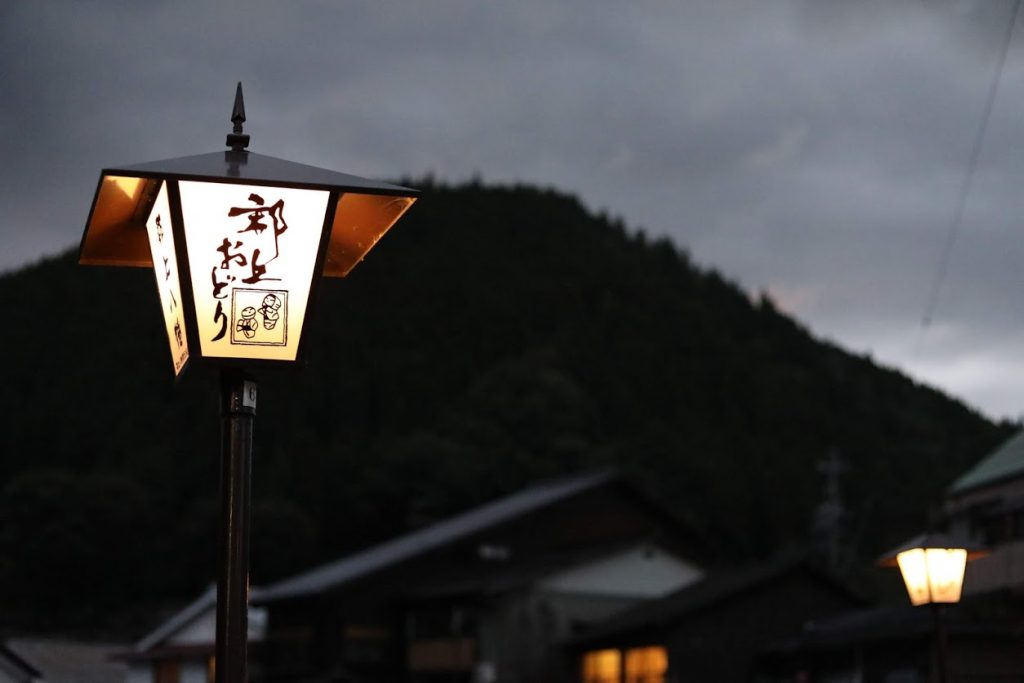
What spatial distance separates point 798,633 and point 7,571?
32.0m

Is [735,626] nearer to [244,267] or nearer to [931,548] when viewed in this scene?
[931,548]

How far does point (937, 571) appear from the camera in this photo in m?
10.9

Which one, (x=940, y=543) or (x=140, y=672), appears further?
(x=140, y=672)

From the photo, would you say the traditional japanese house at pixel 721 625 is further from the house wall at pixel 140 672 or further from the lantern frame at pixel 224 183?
the lantern frame at pixel 224 183

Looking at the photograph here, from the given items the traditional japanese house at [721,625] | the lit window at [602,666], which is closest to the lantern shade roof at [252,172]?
the traditional japanese house at [721,625]

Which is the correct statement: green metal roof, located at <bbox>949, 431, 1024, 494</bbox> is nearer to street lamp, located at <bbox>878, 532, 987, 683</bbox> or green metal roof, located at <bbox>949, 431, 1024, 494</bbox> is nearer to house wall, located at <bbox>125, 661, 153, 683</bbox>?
street lamp, located at <bbox>878, 532, 987, 683</bbox>

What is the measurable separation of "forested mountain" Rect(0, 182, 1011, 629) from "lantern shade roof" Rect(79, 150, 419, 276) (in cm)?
3742

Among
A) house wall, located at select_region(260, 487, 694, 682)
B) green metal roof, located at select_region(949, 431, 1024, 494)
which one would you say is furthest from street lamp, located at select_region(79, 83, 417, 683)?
house wall, located at select_region(260, 487, 694, 682)

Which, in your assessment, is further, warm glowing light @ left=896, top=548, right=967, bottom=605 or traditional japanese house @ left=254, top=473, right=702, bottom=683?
traditional japanese house @ left=254, top=473, right=702, bottom=683

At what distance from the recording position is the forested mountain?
52.7 m

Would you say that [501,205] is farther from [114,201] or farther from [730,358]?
[114,201]

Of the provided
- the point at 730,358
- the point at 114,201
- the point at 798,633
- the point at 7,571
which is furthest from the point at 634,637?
the point at 730,358

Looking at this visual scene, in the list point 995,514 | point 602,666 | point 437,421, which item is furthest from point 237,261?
point 437,421

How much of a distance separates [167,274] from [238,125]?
51 centimetres
